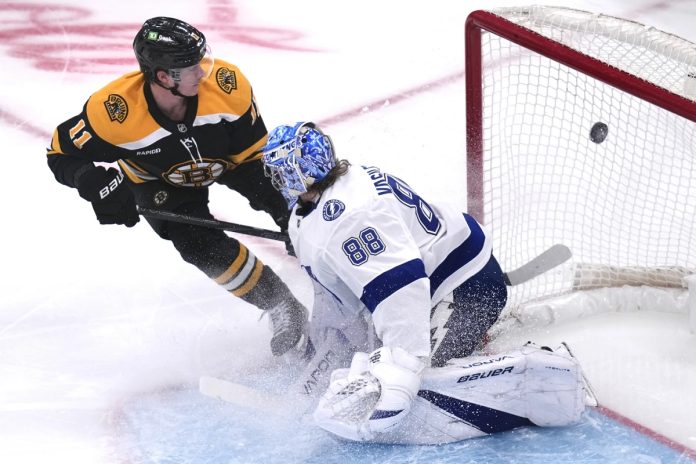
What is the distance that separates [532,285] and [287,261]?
33.7 inches

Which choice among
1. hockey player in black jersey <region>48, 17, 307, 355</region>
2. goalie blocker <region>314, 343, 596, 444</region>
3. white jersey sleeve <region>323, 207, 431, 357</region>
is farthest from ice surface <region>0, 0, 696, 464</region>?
white jersey sleeve <region>323, 207, 431, 357</region>

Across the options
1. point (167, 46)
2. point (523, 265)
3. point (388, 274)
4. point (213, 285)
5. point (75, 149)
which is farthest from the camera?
point (213, 285)

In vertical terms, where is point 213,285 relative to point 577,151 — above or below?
below

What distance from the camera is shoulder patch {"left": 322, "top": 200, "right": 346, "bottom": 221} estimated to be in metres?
2.21

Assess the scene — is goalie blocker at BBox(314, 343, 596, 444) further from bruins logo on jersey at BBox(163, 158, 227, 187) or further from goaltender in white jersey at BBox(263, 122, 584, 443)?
bruins logo on jersey at BBox(163, 158, 227, 187)

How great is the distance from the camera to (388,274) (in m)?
2.15

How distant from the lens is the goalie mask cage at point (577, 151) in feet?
8.25

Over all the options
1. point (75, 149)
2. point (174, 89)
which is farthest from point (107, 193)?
point (174, 89)

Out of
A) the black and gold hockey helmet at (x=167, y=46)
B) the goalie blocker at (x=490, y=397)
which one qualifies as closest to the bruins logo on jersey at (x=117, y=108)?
the black and gold hockey helmet at (x=167, y=46)

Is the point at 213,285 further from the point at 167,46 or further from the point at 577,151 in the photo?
the point at 577,151

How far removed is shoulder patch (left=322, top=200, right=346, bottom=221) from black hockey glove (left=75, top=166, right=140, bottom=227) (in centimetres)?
67

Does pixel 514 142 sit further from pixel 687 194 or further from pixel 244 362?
pixel 244 362

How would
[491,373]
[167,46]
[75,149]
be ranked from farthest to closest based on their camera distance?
[75,149] < [167,46] < [491,373]

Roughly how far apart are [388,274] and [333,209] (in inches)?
7.8
